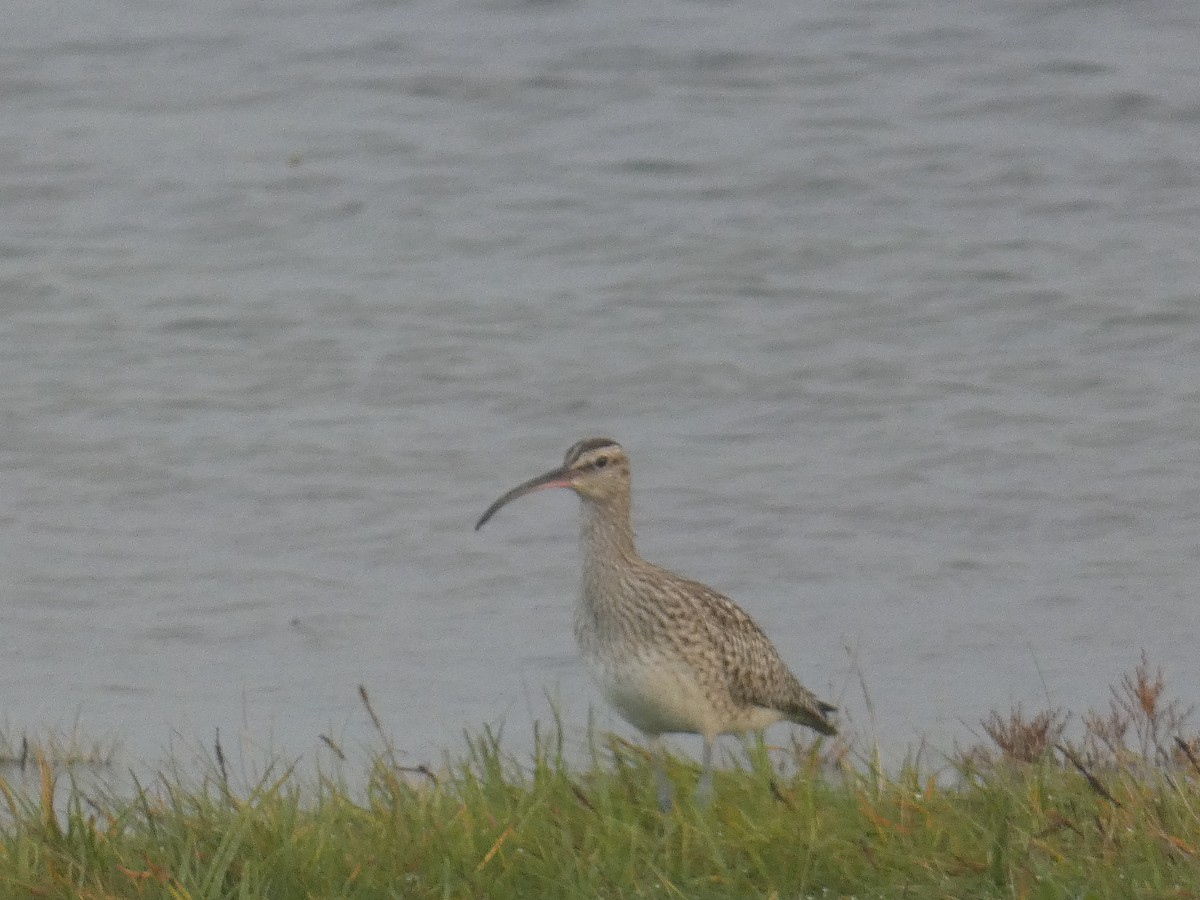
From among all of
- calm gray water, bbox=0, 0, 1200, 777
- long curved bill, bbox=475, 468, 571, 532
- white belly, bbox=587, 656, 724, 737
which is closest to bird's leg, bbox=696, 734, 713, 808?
white belly, bbox=587, 656, 724, 737

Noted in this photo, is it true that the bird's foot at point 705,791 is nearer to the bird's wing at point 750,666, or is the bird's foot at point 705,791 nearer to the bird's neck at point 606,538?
the bird's wing at point 750,666

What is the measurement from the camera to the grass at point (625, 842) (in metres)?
5.92

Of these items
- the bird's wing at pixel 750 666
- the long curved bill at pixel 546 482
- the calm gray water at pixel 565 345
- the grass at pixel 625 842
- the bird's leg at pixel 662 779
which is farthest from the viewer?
the calm gray water at pixel 565 345

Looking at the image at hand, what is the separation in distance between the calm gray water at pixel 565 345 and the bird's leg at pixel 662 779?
5.14ft

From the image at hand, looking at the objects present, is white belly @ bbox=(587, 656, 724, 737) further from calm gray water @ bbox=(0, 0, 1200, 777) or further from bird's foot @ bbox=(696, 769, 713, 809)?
calm gray water @ bbox=(0, 0, 1200, 777)

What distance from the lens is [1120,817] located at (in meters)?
6.02

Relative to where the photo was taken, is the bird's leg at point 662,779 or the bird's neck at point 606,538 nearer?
the bird's leg at point 662,779

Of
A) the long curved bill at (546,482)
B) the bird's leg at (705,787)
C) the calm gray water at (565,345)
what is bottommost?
the calm gray water at (565,345)

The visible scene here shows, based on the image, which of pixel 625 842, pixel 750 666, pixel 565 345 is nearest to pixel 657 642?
pixel 750 666

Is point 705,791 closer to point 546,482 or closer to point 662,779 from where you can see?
point 662,779

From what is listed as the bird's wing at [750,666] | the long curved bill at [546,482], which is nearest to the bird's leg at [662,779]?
the bird's wing at [750,666]

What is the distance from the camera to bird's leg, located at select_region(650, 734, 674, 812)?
262 inches

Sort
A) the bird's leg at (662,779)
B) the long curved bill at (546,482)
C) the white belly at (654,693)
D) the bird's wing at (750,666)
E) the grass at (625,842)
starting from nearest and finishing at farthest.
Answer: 1. the grass at (625,842)
2. the bird's leg at (662,779)
3. the white belly at (654,693)
4. the bird's wing at (750,666)
5. the long curved bill at (546,482)

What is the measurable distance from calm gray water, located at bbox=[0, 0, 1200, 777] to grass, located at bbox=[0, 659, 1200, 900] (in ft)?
5.70
